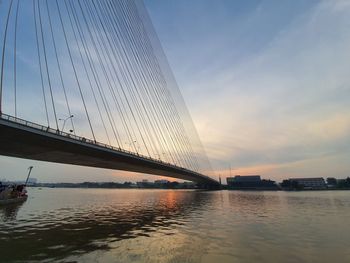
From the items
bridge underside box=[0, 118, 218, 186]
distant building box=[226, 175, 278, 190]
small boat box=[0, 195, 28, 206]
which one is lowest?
small boat box=[0, 195, 28, 206]

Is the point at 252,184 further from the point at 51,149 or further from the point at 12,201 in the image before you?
the point at 51,149

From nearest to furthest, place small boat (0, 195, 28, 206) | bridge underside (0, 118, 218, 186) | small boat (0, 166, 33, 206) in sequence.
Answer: bridge underside (0, 118, 218, 186) → small boat (0, 195, 28, 206) → small boat (0, 166, 33, 206)

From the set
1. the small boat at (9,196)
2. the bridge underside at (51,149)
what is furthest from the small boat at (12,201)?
the bridge underside at (51,149)

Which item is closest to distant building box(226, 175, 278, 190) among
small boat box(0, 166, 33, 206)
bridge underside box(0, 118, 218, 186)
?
bridge underside box(0, 118, 218, 186)

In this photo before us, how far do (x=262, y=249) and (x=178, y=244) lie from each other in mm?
4385

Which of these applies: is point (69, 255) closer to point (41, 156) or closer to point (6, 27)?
point (6, 27)

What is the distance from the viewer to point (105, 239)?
15633 millimetres

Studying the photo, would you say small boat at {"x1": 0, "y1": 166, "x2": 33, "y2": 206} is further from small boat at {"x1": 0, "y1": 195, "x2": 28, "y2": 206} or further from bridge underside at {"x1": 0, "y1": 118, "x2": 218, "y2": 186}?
bridge underside at {"x1": 0, "y1": 118, "x2": 218, "y2": 186}

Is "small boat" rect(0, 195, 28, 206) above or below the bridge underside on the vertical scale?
below

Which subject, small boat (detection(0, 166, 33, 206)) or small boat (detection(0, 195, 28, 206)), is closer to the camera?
small boat (detection(0, 195, 28, 206))

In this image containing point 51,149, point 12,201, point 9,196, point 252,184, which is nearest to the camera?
point 51,149

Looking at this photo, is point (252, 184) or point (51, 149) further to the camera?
point (252, 184)

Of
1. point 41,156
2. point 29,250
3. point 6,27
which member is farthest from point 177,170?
point 29,250

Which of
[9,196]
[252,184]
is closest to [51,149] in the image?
[9,196]
